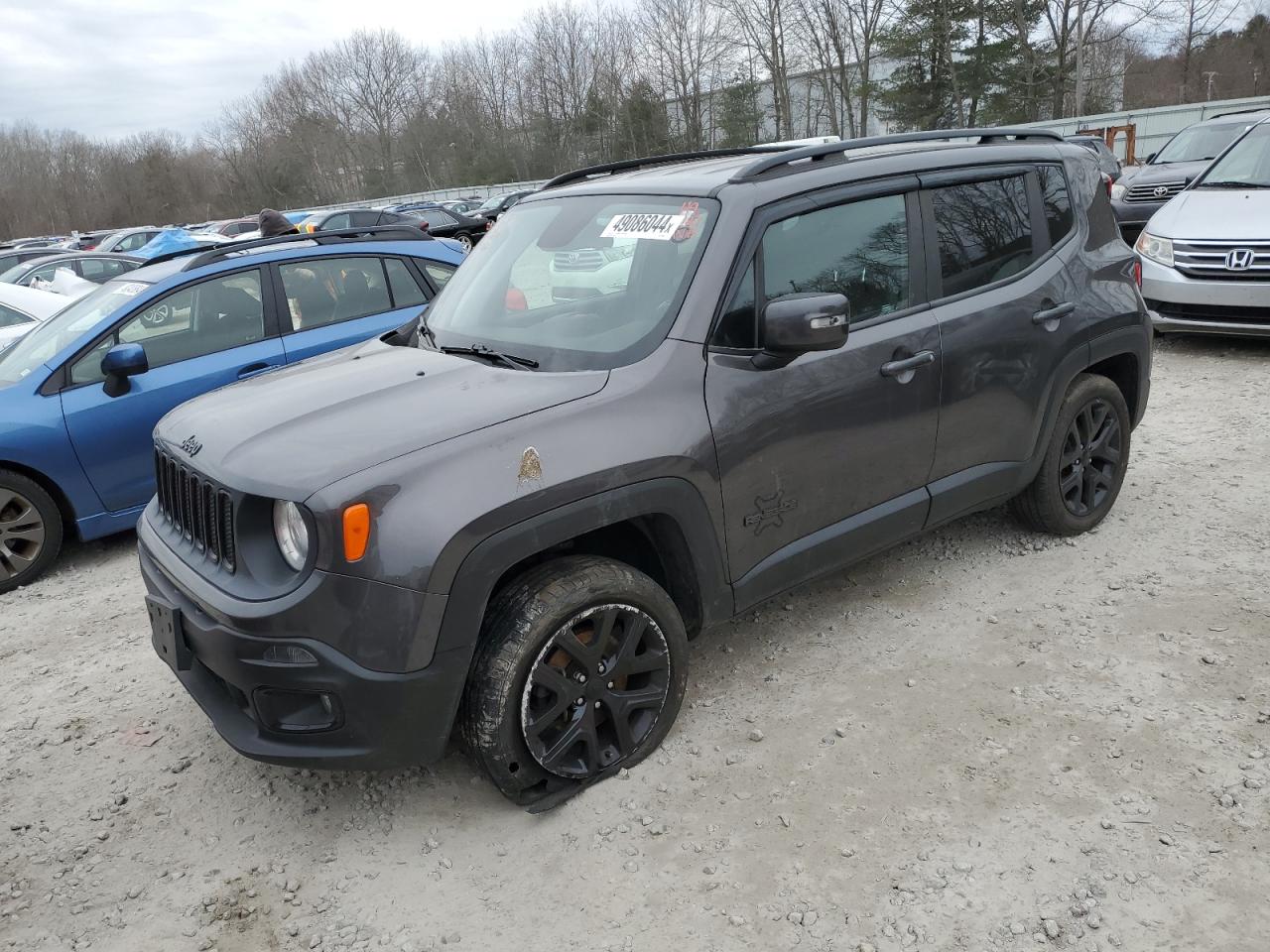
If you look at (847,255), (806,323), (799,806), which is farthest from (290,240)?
(799,806)

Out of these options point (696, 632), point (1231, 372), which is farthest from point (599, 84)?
point (696, 632)

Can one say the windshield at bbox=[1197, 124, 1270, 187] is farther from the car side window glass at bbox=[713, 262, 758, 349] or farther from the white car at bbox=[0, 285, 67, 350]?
the white car at bbox=[0, 285, 67, 350]

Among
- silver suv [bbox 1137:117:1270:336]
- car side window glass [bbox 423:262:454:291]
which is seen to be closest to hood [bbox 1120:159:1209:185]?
silver suv [bbox 1137:117:1270:336]

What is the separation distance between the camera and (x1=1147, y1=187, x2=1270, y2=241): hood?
7.51 meters

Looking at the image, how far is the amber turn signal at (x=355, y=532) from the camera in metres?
2.51

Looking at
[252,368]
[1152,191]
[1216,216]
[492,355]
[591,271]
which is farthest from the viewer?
[1152,191]

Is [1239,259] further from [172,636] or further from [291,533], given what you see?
[172,636]

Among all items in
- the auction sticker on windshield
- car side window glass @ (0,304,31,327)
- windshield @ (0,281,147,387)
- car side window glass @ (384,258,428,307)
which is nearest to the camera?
the auction sticker on windshield

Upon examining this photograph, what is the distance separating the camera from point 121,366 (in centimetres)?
530

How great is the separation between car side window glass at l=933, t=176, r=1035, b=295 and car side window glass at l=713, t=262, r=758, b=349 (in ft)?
3.34

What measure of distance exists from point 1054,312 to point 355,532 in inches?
123

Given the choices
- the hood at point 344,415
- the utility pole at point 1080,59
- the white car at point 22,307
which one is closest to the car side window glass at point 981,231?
the hood at point 344,415

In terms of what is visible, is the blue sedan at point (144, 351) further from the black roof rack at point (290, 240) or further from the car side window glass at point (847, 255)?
the car side window glass at point (847, 255)

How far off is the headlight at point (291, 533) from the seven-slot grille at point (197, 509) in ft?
0.49
